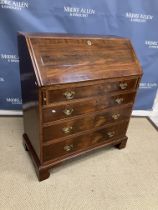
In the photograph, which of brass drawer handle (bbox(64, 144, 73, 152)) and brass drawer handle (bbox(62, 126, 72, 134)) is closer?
brass drawer handle (bbox(62, 126, 72, 134))

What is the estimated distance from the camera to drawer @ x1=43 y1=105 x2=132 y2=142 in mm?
1323

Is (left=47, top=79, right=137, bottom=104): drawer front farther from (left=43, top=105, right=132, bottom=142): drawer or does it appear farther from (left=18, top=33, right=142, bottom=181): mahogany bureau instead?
(left=43, top=105, right=132, bottom=142): drawer

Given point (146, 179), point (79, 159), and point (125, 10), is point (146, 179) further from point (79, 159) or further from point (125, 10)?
point (125, 10)

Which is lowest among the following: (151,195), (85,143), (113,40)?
(151,195)

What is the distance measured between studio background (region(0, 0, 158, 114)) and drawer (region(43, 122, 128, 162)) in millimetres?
928

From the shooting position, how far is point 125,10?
72.2 inches

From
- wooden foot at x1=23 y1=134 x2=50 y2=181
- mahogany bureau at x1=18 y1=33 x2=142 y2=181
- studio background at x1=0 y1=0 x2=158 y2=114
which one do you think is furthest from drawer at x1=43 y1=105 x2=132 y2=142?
studio background at x1=0 y1=0 x2=158 y2=114

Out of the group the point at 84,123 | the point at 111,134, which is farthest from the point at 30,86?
the point at 111,134

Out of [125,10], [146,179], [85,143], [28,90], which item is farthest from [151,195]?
[125,10]

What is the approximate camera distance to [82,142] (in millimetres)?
1556

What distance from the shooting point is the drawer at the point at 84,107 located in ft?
4.06

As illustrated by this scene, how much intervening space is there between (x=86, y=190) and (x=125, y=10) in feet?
5.49

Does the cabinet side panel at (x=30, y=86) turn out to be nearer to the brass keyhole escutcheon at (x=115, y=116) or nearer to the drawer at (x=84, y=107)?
the drawer at (x=84, y=107)

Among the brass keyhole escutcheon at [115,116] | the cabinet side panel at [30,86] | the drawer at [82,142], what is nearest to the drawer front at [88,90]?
the cabinet side panel at [30,86]
